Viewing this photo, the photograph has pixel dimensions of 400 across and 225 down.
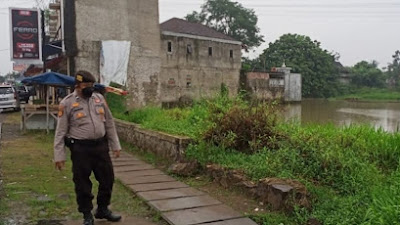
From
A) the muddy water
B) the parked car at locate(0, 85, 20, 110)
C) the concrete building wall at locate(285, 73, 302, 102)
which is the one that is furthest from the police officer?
the concrete building wall at locate(285, 73, 302, 102)

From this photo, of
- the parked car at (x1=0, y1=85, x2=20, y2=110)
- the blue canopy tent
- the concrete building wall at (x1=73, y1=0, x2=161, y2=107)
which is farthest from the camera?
the parked car at (x1=0, y1=85, x2=20, y2=110)

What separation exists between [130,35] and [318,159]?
18052mm

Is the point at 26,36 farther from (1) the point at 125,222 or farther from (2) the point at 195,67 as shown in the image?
(1) the point at 125,222

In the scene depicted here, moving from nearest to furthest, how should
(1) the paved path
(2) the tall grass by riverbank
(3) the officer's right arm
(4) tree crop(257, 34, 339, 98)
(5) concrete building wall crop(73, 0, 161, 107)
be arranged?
(2) the tall grass by riverbank → (3) the officer's right arm → (1) the paved path → (5) concrete building wall crop(73, 0, 161, 107) → (4) tree crop(257, 34, 339, 98)

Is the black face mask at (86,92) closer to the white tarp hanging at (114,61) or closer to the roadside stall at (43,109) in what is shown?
the roadside stall at (43,109)

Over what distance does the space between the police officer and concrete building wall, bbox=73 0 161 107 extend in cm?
1646

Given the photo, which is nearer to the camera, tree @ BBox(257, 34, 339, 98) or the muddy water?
the muddy water

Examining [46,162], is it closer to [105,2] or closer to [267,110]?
[267,110]

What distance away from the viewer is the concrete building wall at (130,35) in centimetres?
1966

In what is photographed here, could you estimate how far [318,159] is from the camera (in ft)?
15.6

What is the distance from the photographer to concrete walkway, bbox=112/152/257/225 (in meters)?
4.19

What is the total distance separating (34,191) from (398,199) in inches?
181

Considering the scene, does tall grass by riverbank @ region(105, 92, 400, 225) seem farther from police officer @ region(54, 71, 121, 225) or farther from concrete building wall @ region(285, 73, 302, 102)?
concrete building wall @ region(285, 73, 302, 102)

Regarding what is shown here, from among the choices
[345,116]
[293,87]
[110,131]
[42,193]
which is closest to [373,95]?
[293,87]
